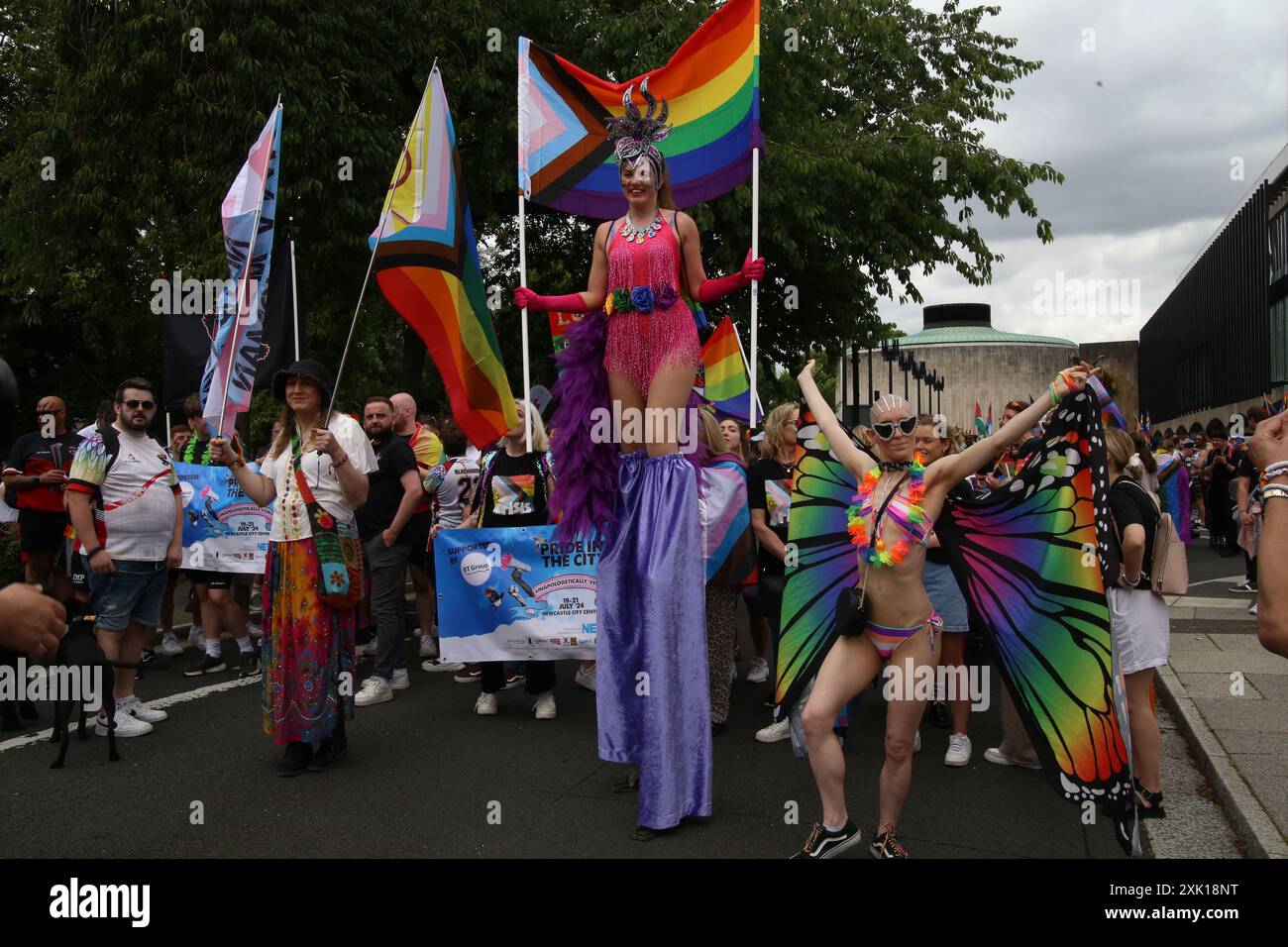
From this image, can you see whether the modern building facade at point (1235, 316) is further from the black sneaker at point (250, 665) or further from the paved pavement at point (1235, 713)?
the black sneaker at point (250, 665)

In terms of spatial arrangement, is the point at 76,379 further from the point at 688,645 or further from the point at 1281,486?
the point at 1281,486

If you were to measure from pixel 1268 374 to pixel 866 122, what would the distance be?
20729 millimetres

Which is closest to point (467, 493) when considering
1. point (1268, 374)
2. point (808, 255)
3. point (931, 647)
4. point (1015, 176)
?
point (931, 647)

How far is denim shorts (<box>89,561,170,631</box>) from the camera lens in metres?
6.07

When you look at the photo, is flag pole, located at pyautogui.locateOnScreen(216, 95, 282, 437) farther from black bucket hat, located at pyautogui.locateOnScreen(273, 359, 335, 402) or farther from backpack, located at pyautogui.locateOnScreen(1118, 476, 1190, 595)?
backpack, located at pyautogui.locateOnScreen(1118, 476, 1190, 595)

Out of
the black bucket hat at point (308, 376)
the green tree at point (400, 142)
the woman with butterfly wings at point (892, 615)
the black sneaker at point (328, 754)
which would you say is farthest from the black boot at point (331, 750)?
the green tree at point (400, 142)

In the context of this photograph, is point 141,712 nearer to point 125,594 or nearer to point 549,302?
point 125,594

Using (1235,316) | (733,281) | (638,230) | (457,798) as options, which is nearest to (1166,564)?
(733,281)

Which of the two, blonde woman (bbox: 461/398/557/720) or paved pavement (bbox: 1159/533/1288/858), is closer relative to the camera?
paved pavement (bbox: 1159/533/1288/858)

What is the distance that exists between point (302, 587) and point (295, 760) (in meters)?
0.91

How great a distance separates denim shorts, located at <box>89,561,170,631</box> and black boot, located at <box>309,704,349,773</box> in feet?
5.25

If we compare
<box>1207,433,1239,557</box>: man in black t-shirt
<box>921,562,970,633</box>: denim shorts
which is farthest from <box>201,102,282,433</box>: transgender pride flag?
<box>1207,433,1239,557</box>: man in black t-shirt

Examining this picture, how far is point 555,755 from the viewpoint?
18.7 feet

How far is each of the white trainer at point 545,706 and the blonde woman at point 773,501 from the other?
148 centimetres
